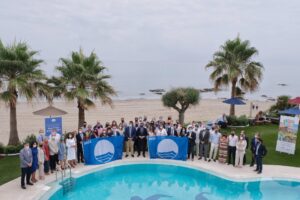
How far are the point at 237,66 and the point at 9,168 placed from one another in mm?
16787

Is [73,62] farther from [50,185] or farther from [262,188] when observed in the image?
[262,188]

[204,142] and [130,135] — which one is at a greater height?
[130,135]

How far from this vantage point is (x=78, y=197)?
12.1 meters

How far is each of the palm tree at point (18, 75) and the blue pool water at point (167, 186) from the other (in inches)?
209

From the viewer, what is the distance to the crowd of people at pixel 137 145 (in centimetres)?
1262

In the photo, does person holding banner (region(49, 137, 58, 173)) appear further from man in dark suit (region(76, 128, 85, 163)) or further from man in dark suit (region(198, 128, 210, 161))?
man in dark suit (region(198, 128, 210, 161))

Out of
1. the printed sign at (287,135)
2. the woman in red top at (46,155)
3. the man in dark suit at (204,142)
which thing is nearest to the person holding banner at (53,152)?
the woman in red top at (46,155)

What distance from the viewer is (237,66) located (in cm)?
2344

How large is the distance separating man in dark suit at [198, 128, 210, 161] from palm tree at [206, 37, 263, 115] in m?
8.67

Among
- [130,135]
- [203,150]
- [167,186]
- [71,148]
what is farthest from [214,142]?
[71,148]

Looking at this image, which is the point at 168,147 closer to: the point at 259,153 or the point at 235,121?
the point at 259,153

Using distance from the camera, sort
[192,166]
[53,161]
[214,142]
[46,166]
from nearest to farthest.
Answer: [46,166]
[53,161]
[192,166]
[214,142]

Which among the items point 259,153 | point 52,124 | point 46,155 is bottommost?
point 46,155

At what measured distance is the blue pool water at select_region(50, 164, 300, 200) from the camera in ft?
40.6
